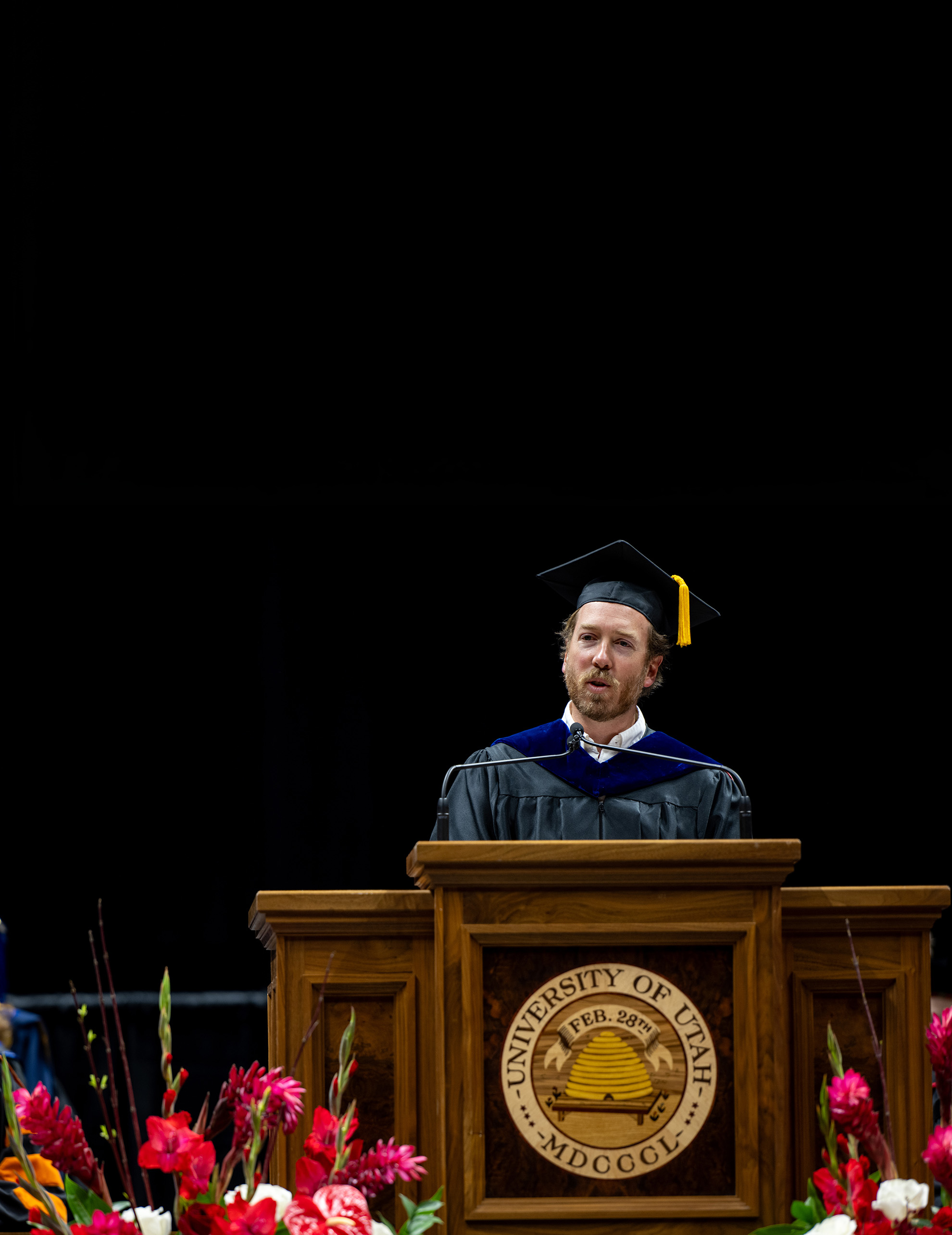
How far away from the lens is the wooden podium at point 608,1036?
5.24 ft

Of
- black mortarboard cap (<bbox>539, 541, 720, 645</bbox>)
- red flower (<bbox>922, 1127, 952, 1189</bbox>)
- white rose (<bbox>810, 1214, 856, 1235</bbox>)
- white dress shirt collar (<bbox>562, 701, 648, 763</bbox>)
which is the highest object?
black mortarboard cap (<bbox>539, 541, 720, 645</bbox>)

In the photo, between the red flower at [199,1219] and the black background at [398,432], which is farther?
the black background at [398,432]

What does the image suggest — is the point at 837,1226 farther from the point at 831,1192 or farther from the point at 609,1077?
the point at 609,1077

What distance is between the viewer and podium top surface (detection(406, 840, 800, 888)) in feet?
5.38

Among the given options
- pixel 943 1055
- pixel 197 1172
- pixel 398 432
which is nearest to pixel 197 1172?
pixel 197 1172

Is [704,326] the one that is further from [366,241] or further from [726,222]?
[366,241]

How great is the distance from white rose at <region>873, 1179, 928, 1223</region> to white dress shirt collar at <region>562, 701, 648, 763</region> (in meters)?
1.73

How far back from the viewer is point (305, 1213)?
1.36 m

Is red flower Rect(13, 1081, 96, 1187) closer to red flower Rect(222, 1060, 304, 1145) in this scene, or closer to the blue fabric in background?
red flower Rect(222, 1060, 304, 1145)

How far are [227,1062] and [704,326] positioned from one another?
293 centimetres

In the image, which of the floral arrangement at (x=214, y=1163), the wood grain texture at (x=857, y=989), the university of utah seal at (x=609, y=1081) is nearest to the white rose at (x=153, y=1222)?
the floral arrangement at (x=214, y=1163)

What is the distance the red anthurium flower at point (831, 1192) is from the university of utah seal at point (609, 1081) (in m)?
0.16

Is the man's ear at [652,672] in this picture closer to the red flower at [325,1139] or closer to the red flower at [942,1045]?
the red flower at [942,1045]

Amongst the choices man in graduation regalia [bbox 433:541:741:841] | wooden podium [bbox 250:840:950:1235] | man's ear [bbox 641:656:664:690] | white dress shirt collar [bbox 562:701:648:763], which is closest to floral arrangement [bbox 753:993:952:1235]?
wooden podium [bbox 250:840:950:1235]
